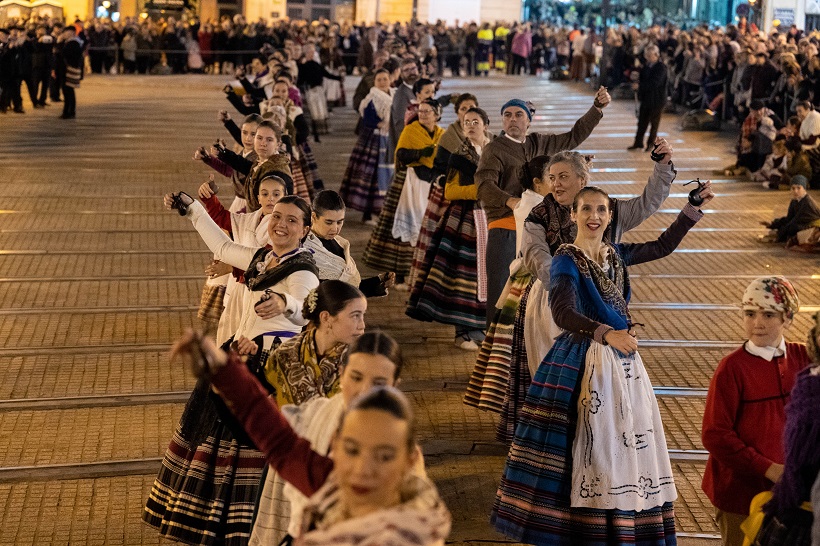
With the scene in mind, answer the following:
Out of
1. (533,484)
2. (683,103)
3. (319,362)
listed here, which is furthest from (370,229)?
(683,103)

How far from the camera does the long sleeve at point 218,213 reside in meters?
6.68

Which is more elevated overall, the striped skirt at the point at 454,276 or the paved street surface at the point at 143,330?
the striped skirt at the point at 454,276

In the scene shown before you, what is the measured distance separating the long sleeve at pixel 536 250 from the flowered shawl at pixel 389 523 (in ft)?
9.73

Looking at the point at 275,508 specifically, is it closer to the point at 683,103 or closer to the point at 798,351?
the point at 798,351

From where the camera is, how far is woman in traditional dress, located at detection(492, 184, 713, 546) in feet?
15.9

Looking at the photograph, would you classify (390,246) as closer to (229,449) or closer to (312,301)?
(229,449)

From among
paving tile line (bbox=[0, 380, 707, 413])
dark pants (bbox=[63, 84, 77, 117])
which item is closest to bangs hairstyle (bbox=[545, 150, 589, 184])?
paving tile line (bbox=[0, 380, 707, 413])

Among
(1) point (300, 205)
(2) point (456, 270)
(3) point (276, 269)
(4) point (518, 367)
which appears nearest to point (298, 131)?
(2) point (456, 270)

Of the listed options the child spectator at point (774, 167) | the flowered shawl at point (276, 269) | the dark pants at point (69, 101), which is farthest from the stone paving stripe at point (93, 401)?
the dark pants at point (69, 101)

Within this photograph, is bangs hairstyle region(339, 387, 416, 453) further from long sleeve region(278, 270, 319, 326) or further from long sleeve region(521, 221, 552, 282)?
long sleeve region(521, 221, 552, 282)

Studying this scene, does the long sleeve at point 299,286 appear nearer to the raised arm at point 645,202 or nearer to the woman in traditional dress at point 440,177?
the raised arm at point 645,202

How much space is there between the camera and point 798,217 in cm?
1162

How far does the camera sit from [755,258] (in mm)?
11242

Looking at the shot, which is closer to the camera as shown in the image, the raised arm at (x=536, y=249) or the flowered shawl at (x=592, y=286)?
the flowered shawl at (x=592, y=286)
